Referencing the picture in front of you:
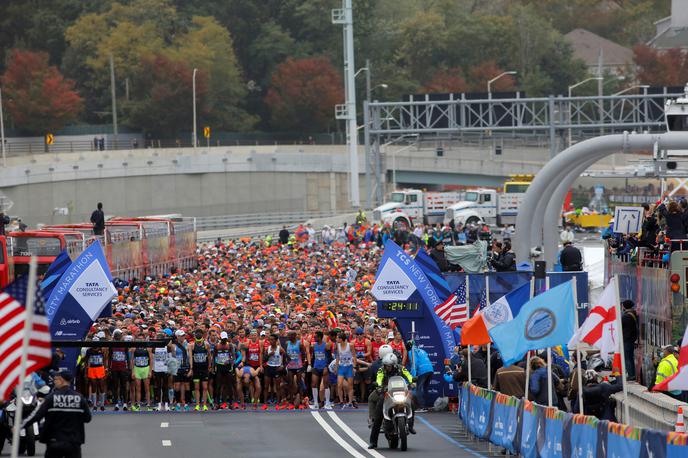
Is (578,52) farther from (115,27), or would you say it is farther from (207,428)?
(207,428)

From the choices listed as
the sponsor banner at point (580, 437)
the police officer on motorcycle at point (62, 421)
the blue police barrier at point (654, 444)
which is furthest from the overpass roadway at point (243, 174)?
the blue police barrier at point (654, 444)

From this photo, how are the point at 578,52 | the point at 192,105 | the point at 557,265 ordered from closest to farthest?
the point at 557,265 → the point at 192,105 → the point at 578,52

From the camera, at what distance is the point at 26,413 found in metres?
20.9

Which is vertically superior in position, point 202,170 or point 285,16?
point 285,16

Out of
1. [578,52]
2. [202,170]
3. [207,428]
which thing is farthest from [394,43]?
[207,428]

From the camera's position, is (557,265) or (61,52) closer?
(557,265)

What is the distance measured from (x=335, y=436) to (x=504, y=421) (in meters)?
3.74

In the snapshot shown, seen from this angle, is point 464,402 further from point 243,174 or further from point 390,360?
point 243,174

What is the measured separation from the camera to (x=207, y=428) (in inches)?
1035

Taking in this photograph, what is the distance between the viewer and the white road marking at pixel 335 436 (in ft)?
74.6

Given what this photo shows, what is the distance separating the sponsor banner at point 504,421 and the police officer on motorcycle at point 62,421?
6219 millimetres

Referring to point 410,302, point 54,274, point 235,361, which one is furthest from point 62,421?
point 54,274

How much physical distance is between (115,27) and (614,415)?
356ft

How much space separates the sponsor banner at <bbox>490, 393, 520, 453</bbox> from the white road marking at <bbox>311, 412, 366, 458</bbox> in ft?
5.88
